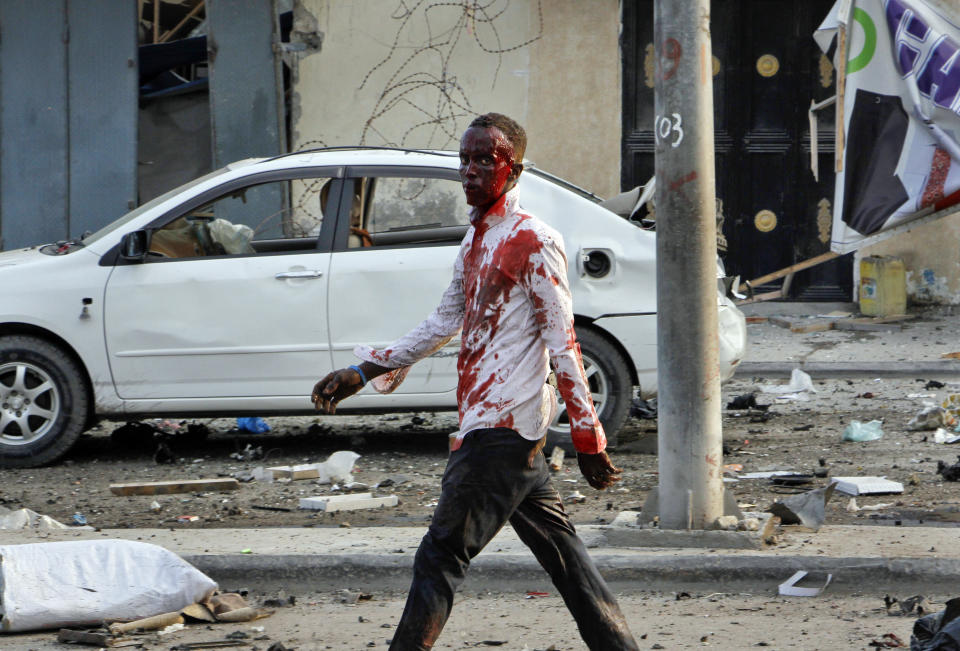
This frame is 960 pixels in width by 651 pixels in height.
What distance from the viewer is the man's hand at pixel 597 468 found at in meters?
3.82

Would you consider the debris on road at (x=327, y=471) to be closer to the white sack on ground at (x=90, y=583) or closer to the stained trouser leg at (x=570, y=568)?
the white sack on ground at (x=90, y=583)

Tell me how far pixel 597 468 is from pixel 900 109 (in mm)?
7362

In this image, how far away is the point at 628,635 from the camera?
402cm

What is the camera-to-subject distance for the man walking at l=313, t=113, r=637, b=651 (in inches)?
150

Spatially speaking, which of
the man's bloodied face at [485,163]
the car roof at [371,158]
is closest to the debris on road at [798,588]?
the man's bloodied face at [485,163]

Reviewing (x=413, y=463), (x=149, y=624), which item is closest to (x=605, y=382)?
(x=413, y=463)

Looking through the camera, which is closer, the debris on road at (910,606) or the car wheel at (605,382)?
the debris on road at (910,606)

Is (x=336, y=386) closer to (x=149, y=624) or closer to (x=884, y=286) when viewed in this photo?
(x=149, y=624)

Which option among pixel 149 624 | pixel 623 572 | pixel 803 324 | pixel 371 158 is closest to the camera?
pixel 149 624

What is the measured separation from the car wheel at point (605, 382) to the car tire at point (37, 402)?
2801mm

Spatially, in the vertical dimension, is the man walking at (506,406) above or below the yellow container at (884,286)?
below

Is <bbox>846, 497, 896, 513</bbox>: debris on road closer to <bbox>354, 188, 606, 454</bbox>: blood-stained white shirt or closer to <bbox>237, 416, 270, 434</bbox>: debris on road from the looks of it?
<bbox>354, 188, 606, 454</bbox>: blood-stained white shirt

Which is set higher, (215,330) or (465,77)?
(465,77)

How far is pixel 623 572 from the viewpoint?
217 inches
